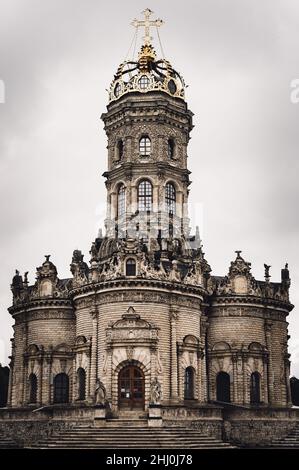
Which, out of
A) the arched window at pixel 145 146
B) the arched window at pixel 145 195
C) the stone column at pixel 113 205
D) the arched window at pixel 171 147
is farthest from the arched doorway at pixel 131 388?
the arched window at pixel 171 147

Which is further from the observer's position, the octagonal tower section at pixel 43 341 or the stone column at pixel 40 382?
the octagonal tower section at pixel 43 341

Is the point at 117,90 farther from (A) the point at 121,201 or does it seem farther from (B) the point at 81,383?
(B) the point at 81,383

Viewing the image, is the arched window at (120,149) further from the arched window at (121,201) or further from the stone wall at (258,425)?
the stone wall at (258,425)

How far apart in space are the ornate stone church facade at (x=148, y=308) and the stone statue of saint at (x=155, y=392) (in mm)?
86

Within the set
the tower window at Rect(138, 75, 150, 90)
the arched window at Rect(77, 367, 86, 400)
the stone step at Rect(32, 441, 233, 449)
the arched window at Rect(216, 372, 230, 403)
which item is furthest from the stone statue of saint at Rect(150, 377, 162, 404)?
the tower window at Rect(138, 75, 150, 90)

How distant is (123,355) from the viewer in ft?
161

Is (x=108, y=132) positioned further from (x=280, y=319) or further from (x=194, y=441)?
(x=194, y=441)

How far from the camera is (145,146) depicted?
195 ft

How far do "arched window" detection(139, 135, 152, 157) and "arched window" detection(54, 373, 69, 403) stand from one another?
1761cm

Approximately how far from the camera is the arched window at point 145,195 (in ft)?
192

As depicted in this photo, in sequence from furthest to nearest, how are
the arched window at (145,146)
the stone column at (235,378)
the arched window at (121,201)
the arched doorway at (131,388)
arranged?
the arched window at (121,201), the arched window at (145,146), the stone column at (235,378), the arched doorway at (131,388)

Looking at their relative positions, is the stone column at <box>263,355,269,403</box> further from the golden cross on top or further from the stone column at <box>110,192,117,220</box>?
the golden cross on top

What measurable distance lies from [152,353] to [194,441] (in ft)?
21.9

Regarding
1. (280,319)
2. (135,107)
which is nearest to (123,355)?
(280,319)
